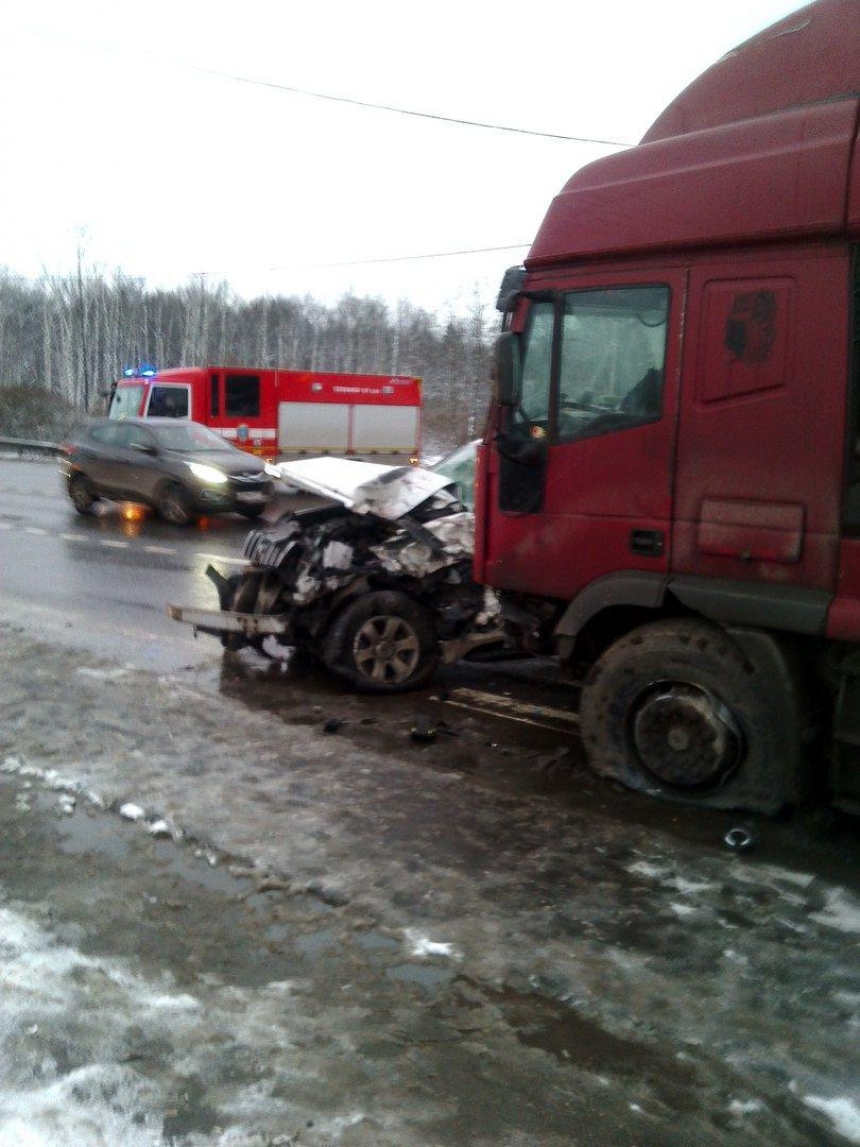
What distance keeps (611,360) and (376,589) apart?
8.38 ft

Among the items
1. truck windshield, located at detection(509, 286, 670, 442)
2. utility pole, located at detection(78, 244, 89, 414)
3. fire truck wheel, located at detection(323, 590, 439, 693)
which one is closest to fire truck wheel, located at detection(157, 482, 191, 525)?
fire truck wheel, located at detection(323, 590, 439, 693)

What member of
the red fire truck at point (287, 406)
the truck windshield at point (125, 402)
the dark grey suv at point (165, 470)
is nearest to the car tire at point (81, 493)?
the dark grey suv at point (165, 470)

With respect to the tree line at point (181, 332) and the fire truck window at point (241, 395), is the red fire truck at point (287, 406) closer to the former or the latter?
the fire truck window at point (241, 395)

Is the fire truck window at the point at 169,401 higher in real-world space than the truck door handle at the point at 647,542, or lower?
higher

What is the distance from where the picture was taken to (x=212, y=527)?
16.2 meters

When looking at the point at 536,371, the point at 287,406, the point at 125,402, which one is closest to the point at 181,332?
the point at 125,402

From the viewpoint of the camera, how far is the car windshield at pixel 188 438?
17.0 m

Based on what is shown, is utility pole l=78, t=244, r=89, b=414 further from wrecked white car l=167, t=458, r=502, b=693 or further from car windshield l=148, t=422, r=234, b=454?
wrecked white car l=167, t=458, r=502, b=693

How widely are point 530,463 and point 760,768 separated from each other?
1860 mm

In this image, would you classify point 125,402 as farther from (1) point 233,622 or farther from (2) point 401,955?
(2) point 401,955

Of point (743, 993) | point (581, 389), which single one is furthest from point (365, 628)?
point (743, 993)

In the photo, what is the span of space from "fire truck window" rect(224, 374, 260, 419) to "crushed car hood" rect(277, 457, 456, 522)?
16.9 m

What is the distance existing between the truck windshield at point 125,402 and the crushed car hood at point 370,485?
689 inches

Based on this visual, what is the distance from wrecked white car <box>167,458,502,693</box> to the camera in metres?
6.71
